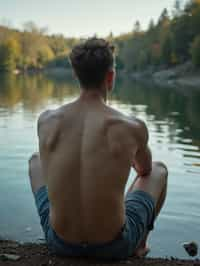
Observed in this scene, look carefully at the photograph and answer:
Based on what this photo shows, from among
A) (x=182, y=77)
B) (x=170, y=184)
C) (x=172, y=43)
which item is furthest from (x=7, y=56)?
(x=170, y=184)

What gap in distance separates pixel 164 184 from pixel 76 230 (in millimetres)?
890

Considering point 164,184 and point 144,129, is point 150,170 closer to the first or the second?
point 164,184

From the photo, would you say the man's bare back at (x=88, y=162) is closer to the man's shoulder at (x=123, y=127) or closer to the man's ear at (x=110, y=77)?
the man's shoulder at (x=123, y=127)

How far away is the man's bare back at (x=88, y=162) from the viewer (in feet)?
8.61

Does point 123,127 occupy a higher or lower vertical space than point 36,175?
higher

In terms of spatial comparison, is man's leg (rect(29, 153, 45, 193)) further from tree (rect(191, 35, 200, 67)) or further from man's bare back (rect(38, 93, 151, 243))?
tree (rect(191, 35, 200, 67))

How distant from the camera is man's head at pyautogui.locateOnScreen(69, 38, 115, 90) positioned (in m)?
2.65

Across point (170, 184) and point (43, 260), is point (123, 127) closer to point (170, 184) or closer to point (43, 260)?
point (43, 260)

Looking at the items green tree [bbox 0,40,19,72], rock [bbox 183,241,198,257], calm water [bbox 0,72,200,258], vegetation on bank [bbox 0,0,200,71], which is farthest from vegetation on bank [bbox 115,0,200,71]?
rock [bbox 183,241,198,257]

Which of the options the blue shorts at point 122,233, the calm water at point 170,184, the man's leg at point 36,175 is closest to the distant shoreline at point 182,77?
the calm water at point 170,184

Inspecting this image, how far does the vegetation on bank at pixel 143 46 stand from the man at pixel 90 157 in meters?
55.4

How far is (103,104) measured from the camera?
2.74 meters

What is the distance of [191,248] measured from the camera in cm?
470

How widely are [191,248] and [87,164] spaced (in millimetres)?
2577
